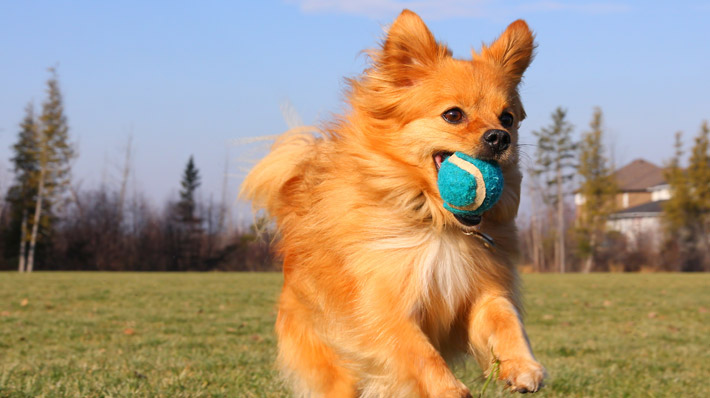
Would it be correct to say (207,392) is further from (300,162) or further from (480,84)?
(480,84)

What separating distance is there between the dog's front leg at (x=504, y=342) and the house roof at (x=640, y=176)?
83002mm

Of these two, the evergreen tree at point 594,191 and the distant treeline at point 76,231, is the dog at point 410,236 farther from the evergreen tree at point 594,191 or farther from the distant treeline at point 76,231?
the evergreen tree at point 594,191

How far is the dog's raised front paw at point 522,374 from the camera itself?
10.5 feet

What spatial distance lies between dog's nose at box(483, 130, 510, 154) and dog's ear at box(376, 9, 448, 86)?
714 millimetres

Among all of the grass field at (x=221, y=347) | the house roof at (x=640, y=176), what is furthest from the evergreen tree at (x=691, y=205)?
the grass field at (x=221, y=347)

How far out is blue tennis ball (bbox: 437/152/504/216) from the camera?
357cm

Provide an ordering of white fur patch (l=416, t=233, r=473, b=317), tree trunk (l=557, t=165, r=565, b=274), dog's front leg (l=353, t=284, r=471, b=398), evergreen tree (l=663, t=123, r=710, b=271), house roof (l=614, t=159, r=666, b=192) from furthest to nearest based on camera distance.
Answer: house roof (l=614, t=159, r=666, b=192) → tree trunk (l=557, t=165, r=565, b=274) → evergreen tree (l=663, t=123, r=710, b=271) → white fur patch (l=416, t=233, r=473, b=317) → dog's front leg (l=353, t=284, r=471, b=398)

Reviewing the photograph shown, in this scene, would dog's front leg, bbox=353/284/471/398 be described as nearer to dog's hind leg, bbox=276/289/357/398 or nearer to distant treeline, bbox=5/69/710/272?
dog's hind leg, bbox=276/289/357/398

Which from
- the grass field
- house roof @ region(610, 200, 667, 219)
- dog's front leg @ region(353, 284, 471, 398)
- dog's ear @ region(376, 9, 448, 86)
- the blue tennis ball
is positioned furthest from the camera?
house roof @ region(610, 200, 667, 219)

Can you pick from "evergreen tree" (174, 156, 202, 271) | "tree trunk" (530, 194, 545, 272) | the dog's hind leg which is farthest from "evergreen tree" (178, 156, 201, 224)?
the dog's hind leg

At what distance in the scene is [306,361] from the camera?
4.55 m

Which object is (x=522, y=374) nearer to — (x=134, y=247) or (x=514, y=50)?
(x=514, y=50)

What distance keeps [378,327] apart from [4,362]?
4487 millimetres

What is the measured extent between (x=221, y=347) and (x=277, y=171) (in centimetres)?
356
